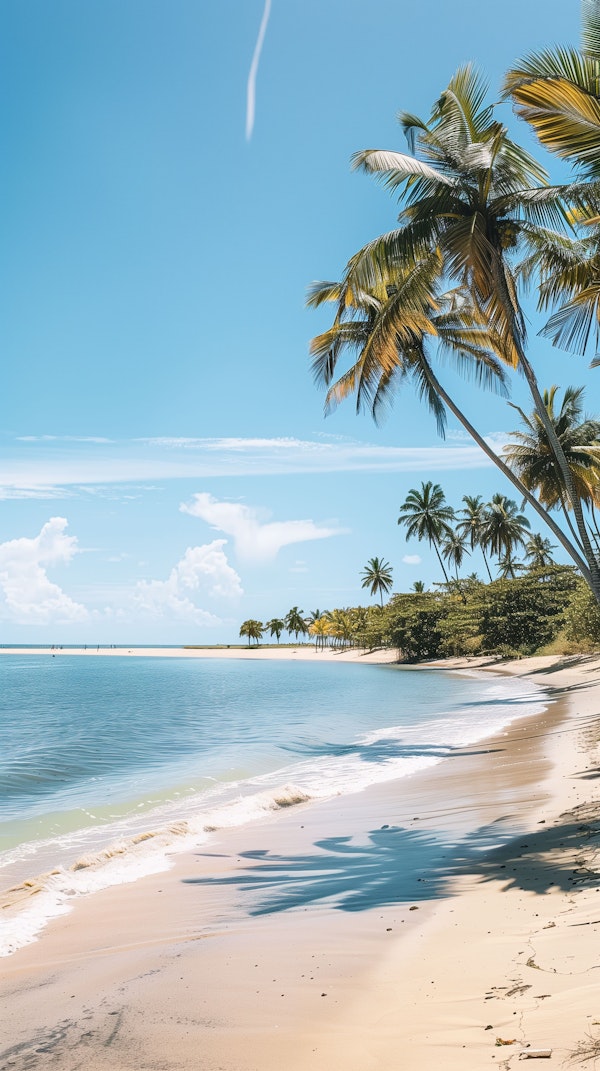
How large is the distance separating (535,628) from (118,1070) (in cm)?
4371

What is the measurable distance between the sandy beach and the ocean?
33.2 inches

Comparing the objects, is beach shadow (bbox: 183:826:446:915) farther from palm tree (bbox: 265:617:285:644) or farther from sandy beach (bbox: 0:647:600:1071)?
palm tree (bbox: 265:617:285:644)

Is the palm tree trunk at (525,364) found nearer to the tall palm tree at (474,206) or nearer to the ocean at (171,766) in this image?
the tall palm tree at (474,206)

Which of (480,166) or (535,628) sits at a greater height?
(480,166)

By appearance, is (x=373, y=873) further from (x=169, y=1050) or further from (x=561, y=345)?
(x=561, y=345)

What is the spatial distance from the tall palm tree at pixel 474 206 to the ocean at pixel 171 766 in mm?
6644

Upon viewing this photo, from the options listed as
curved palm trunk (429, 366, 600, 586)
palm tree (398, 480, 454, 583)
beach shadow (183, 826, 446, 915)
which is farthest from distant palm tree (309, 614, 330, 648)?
beach shadow (183, 826, 446, 915)

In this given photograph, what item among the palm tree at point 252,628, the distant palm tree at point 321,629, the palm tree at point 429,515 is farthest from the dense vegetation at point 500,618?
the palm tree at point 252,628

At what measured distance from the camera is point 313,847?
7191 millimetres

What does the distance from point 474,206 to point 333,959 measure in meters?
11.6

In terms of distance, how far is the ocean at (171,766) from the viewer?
7518 millimetres

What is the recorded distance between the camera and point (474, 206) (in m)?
11.4

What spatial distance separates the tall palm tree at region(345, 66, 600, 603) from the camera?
11039 millimetres

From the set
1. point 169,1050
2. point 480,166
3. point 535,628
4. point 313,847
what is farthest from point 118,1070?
point 535,628
